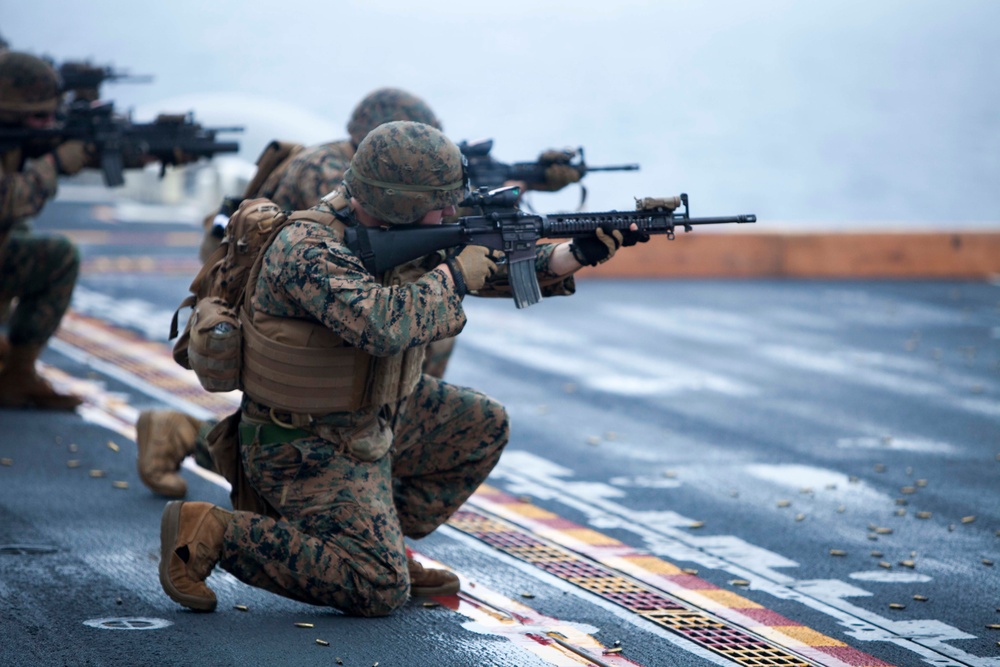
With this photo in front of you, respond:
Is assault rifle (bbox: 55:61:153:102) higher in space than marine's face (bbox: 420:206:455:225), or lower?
higher

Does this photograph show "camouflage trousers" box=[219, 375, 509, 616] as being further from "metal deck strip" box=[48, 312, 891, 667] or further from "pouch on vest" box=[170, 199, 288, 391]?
"metal deck strip" box=[48, 312, 891, 667]

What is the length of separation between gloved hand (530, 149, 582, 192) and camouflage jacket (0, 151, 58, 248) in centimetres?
263

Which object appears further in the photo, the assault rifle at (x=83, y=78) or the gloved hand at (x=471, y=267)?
the assault rifle at (x=83, y=78)

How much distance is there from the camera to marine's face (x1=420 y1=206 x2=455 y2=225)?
4773 millimetres

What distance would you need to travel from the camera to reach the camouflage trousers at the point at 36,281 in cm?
768

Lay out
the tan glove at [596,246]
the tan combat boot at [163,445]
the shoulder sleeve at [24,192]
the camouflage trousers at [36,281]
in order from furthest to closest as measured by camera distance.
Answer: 1. the camouflage trousers at [36,281]
2. the shoulder sleeve at [24,192]
3. the tan combat boot at [163,445]
4. the tan glove at [596,246]

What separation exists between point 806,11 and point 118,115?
62.9 m

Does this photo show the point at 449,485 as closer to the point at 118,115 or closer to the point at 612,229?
the point at 612,229

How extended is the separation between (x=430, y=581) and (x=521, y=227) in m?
1.29

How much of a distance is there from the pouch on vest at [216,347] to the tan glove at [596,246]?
47.0 inches

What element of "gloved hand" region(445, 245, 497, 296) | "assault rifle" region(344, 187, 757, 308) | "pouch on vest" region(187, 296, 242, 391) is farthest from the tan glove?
"pouch on vest" region(187, 296, 242, 391)

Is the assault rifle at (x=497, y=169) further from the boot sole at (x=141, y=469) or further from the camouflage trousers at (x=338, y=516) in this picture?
the camouflage trousers at (x=338, y=516)

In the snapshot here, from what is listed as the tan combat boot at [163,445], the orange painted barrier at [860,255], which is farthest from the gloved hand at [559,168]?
the orange painted barrier at [860,255]

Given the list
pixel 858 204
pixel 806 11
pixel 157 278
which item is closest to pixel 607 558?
pixel 157 278
